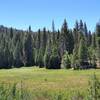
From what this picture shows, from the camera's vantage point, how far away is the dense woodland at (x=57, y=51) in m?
112

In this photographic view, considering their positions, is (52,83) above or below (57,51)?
below

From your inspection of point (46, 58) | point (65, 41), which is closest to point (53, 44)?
point (65, 41)

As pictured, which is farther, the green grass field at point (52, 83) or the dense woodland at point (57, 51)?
the dense woodland at point (57, 51)

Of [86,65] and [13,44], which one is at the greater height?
[13,44]

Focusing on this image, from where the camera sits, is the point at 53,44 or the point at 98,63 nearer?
the point at 98,63

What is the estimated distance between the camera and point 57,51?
124m

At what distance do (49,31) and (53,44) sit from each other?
44.3 metres

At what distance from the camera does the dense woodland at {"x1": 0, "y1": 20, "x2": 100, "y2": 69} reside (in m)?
112

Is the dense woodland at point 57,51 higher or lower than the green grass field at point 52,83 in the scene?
higher

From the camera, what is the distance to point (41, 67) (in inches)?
4867

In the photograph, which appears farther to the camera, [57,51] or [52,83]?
[57,51]

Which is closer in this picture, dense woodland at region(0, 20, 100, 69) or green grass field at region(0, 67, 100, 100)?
green grass field at region(0, 67, 100, 100)

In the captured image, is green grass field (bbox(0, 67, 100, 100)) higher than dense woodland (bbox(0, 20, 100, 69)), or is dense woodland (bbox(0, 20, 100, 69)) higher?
dense woodland (bbox(0, 20, 100, 69))

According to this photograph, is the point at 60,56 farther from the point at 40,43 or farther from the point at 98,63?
the point at 40,43
